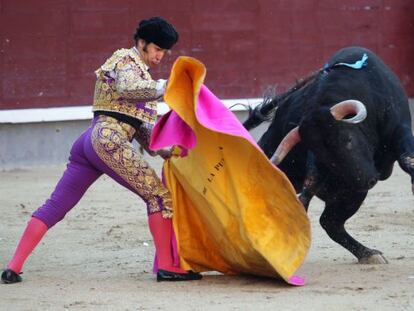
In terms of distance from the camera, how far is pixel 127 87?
4324 mm

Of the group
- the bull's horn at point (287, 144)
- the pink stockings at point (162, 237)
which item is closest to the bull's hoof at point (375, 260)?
the bull's horn at point (287, 144)

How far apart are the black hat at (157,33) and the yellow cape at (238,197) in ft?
0.49

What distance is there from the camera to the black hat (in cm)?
440

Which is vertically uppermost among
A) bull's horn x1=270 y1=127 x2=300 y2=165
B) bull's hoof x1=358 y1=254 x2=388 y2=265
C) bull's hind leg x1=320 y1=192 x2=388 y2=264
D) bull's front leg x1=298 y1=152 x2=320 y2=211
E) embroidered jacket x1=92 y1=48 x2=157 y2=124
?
embroidered jacket x1=92 y1=48 x2=157 y2=124

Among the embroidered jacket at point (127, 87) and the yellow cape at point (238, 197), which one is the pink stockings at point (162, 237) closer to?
the yellow cape at point (238, 197)

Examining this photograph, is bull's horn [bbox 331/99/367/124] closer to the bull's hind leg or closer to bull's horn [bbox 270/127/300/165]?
bull's horn [bbox 270/127/300/165]

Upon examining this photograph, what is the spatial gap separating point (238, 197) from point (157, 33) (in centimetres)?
70

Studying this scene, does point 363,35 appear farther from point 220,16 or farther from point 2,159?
point 2,159

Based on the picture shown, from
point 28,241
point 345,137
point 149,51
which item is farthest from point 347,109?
point 28,241

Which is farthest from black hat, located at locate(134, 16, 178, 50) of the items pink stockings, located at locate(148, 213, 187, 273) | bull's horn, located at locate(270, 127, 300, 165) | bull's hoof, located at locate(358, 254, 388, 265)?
bull's hoof, located at locate(358, 254, 388, 265)

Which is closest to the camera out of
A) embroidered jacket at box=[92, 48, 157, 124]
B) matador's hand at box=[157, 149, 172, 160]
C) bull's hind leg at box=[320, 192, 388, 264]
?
embroidered jacket at box=[92, 48, 157, 124]

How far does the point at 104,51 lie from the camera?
871cm

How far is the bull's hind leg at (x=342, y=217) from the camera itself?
5121 millimetres

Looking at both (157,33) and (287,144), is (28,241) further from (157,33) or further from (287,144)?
(287,144)
